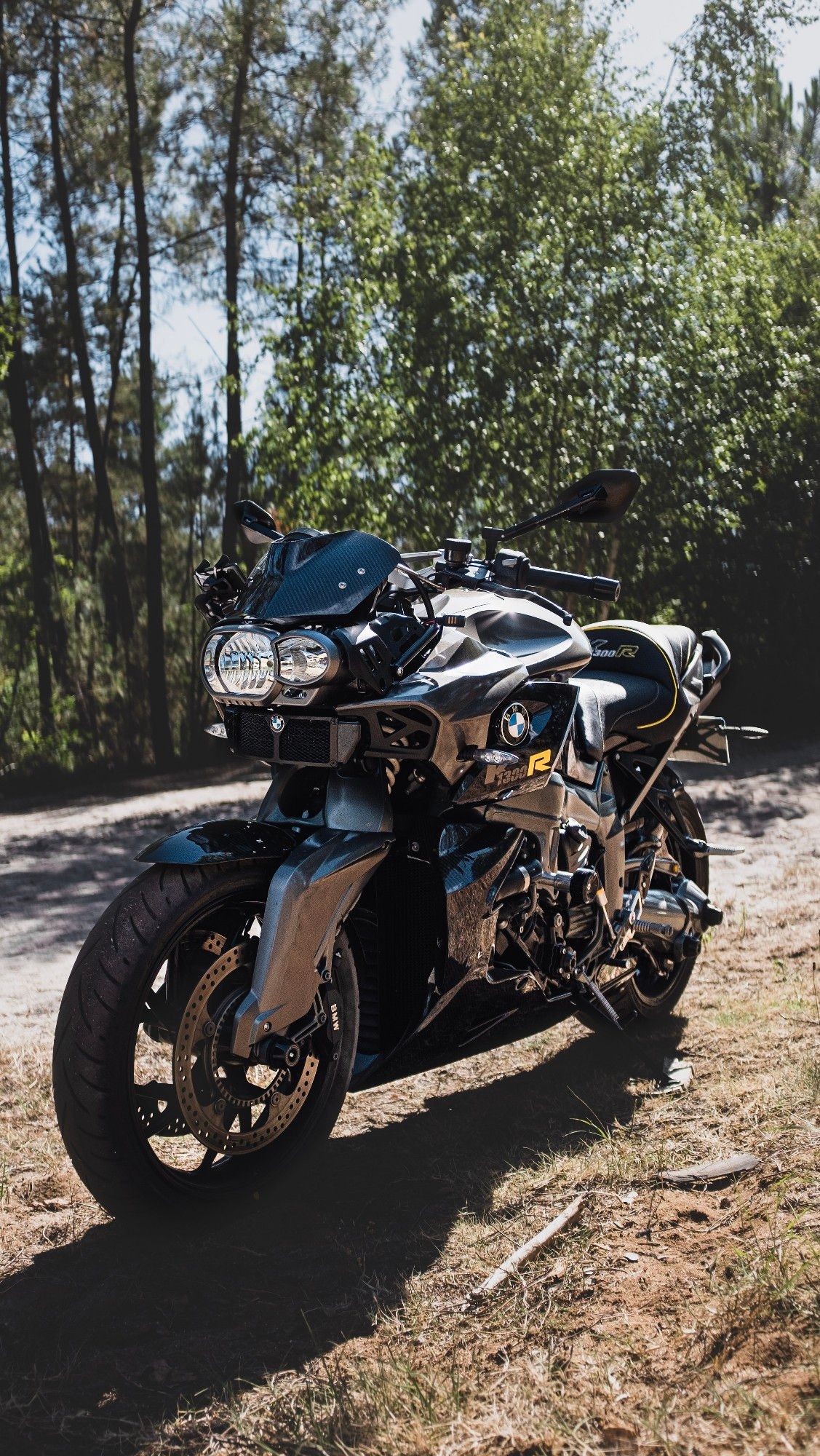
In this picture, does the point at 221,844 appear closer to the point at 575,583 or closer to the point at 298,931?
the point at 298,931

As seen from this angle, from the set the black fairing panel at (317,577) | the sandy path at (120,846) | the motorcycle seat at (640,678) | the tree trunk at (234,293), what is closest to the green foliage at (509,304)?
the tree trunk at (234,293)

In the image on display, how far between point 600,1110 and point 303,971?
1184 mm

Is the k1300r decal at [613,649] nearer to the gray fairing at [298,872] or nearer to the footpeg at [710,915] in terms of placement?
the footpeg at [710,915]

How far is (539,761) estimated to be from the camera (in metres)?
3.19

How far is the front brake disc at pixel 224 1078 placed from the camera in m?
2.62

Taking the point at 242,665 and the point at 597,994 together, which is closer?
the point at 242,665

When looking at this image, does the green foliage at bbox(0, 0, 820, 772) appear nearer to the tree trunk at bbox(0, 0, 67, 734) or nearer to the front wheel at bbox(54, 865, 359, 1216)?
the tree trunk at bbox(0, 0, 67, 734)

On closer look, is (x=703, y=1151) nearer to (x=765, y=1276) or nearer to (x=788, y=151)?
(x=765, y=1276)

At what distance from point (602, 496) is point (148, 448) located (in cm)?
1500

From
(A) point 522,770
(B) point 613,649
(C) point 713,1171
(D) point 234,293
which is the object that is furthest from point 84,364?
(C) point 713,1171

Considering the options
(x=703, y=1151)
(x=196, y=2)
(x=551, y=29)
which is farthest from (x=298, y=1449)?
(x=196, y=2)

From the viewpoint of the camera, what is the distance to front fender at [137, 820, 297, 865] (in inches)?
104

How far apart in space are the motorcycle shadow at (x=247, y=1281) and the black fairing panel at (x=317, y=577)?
4.35 feet

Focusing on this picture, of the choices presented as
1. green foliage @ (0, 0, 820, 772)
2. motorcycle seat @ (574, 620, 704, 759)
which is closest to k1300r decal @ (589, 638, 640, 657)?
motorcycle seat @ (574, 620, 704, 759)
